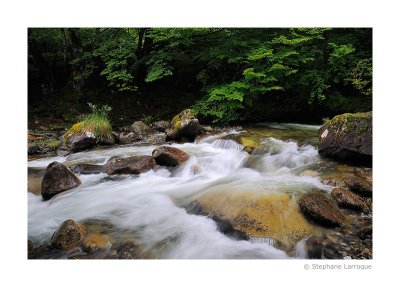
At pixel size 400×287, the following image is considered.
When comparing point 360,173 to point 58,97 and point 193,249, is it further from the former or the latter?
point 58,97

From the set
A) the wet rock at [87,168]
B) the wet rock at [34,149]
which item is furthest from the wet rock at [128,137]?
the wet rock at [87,168]

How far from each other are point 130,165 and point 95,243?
7.32ft

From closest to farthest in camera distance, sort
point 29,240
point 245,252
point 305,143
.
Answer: point 245,252 < point 29,240 < point 305,143

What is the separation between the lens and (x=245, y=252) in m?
3.70

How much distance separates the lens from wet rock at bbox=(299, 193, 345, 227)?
3969mm

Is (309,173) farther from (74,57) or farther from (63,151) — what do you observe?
(74,57)

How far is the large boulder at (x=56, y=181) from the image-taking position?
16.6 ft

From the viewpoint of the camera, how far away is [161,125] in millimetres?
9602

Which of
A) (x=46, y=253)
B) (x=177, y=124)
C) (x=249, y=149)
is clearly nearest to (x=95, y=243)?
(x=46, y=253)

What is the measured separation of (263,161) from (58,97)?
8.17 metres

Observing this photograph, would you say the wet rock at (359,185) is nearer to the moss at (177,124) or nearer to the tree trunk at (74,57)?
the moss at (177,124)

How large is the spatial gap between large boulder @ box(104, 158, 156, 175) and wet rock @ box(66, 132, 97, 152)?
1754 mm

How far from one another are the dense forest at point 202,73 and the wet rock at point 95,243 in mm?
5329

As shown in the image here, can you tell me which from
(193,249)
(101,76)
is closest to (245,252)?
(193,249)
